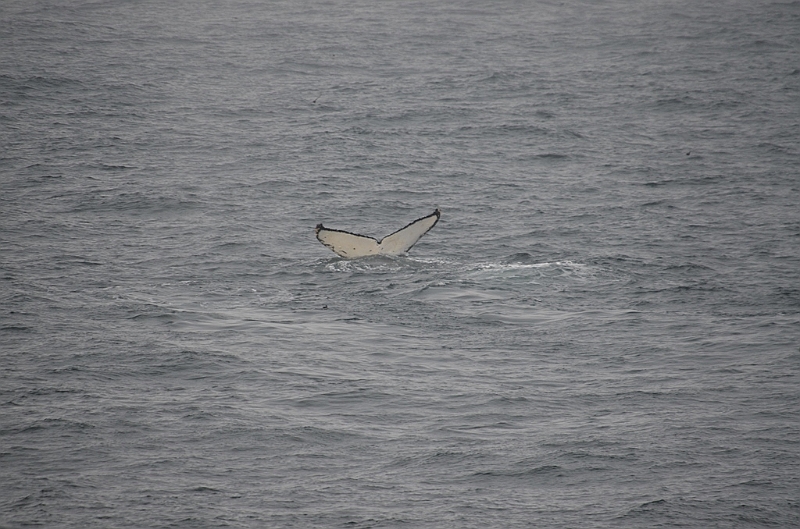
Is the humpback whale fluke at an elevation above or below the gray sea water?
above

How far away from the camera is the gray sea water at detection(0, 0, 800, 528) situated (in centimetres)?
1342

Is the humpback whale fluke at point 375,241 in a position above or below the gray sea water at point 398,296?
above

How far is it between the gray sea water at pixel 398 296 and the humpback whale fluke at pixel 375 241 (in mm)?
393

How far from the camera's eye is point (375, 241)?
74.0 ft

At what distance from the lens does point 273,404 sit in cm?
1602

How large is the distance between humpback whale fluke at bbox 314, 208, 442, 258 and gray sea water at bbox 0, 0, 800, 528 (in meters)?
0.39

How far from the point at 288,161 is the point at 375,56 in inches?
730

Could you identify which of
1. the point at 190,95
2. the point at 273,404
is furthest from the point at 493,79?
the point at 273,404

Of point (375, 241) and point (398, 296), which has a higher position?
point (375, 241)

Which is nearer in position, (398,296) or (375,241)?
(398,296)

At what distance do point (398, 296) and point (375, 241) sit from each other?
6.90 feet

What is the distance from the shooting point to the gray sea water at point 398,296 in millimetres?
13422

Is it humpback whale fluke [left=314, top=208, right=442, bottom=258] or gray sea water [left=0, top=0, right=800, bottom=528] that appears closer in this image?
gray sea water [left=0, top=0, right=800, bottom=528]

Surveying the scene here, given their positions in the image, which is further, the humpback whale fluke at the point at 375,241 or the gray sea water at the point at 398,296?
the humpback whale fluke at the point at 375,241
